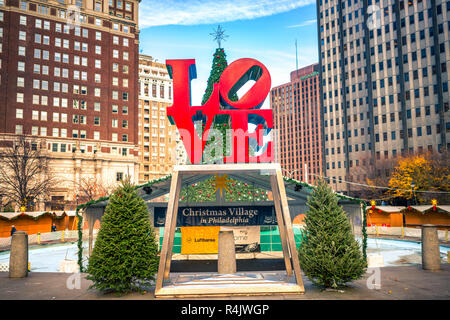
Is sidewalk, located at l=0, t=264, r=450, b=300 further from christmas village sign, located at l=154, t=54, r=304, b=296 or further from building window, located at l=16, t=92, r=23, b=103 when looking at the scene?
building window, located at l=16, t=92, r=23, b=103

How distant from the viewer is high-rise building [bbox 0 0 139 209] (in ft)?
253

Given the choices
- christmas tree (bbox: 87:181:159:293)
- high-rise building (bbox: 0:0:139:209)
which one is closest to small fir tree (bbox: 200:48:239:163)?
christmas tree (bbox: 87:181:159:293)

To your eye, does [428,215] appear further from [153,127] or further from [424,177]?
[153,127]

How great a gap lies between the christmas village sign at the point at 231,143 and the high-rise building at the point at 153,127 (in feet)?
375

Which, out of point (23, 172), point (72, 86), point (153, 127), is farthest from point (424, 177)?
point (153, 127)

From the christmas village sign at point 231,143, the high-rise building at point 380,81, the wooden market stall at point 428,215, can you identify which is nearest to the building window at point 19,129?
the high-rise building at point 380,81

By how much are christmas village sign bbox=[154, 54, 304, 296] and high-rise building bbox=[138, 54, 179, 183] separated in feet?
375

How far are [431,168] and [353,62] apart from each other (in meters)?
52.7

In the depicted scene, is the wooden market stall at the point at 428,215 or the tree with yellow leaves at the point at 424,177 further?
the tree with yellow leaves at the point at 424,177

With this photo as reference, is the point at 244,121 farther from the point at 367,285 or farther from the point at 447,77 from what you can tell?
the point at 447,77

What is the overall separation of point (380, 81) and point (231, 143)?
94.2 m

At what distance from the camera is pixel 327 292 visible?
1146 centimetres

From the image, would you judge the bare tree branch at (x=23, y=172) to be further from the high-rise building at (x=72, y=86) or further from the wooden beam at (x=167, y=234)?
the wooden beam at (x=167, y=234)

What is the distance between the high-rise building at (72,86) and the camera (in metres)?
77.0
